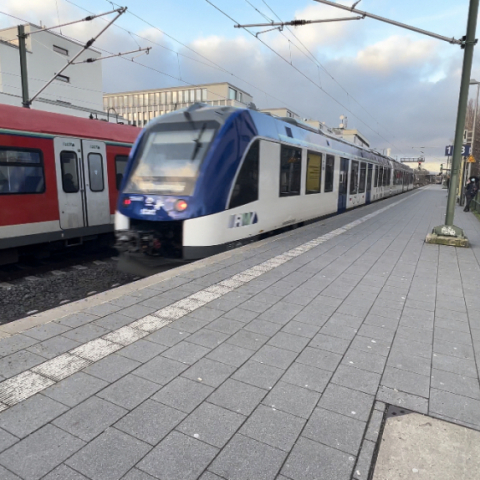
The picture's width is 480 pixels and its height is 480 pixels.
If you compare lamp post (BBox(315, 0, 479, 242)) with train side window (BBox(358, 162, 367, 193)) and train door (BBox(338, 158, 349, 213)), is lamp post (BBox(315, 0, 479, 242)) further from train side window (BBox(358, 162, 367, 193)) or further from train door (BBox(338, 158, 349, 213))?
train side window (BBox(358, 162, 367, 193))

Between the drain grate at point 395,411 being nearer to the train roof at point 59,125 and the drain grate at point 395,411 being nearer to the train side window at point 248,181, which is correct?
the train side window at point 248,181

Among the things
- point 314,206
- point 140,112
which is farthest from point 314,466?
point 140,112

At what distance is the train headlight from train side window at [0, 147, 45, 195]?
3.34 meters

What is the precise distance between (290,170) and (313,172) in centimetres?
179

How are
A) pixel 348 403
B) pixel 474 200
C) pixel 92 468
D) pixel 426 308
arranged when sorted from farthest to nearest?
pixel 474 200
pixel 426 308
pixel 348 403
pixel 92 468

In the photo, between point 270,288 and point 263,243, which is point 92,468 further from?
point 263,243

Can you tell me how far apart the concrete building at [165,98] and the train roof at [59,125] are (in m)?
48.4

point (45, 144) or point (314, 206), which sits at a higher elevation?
point (45, 144)

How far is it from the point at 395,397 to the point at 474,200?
20302mm

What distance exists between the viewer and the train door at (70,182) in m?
8.05

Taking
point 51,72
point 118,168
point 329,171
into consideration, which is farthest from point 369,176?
point 51,72

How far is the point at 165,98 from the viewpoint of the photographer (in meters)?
67.0

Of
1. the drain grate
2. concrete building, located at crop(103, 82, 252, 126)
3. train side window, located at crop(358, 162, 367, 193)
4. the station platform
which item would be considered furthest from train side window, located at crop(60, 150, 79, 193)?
concrete building, located at crop(103, 82, 252, 126)

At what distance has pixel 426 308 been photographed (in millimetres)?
4449
